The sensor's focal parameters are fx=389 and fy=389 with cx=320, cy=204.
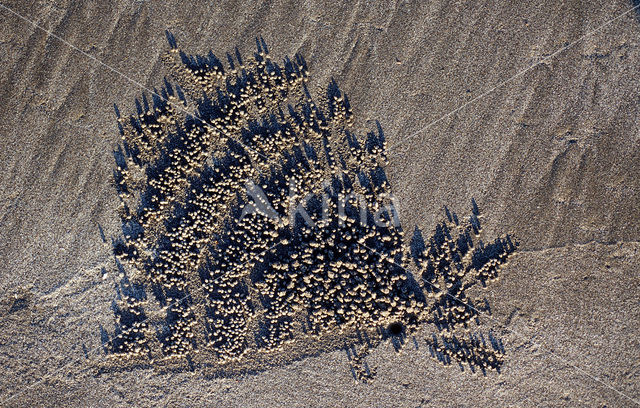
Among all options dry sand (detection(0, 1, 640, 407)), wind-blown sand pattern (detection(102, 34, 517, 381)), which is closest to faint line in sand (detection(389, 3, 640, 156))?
dry sand (detection(0, 1, 640, 407))

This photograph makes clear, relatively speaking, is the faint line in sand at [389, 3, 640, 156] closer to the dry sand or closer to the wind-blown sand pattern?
the dry sand

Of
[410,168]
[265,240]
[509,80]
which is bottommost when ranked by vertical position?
[265,240]

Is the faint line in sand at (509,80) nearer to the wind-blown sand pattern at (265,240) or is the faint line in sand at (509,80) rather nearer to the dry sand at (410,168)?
the dry sand at (410,168)

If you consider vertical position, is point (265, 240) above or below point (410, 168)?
below

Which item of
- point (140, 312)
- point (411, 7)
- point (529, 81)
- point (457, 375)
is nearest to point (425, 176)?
point (529, 81)

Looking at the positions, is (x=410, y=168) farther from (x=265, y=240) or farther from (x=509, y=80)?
(x=265, y=240)

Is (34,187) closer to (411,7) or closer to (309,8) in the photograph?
(309,8)

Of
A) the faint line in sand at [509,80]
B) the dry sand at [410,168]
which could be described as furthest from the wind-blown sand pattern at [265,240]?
Answer: the faint line in sand at [509,80]

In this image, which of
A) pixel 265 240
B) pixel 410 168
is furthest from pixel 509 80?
pixel 265 240
